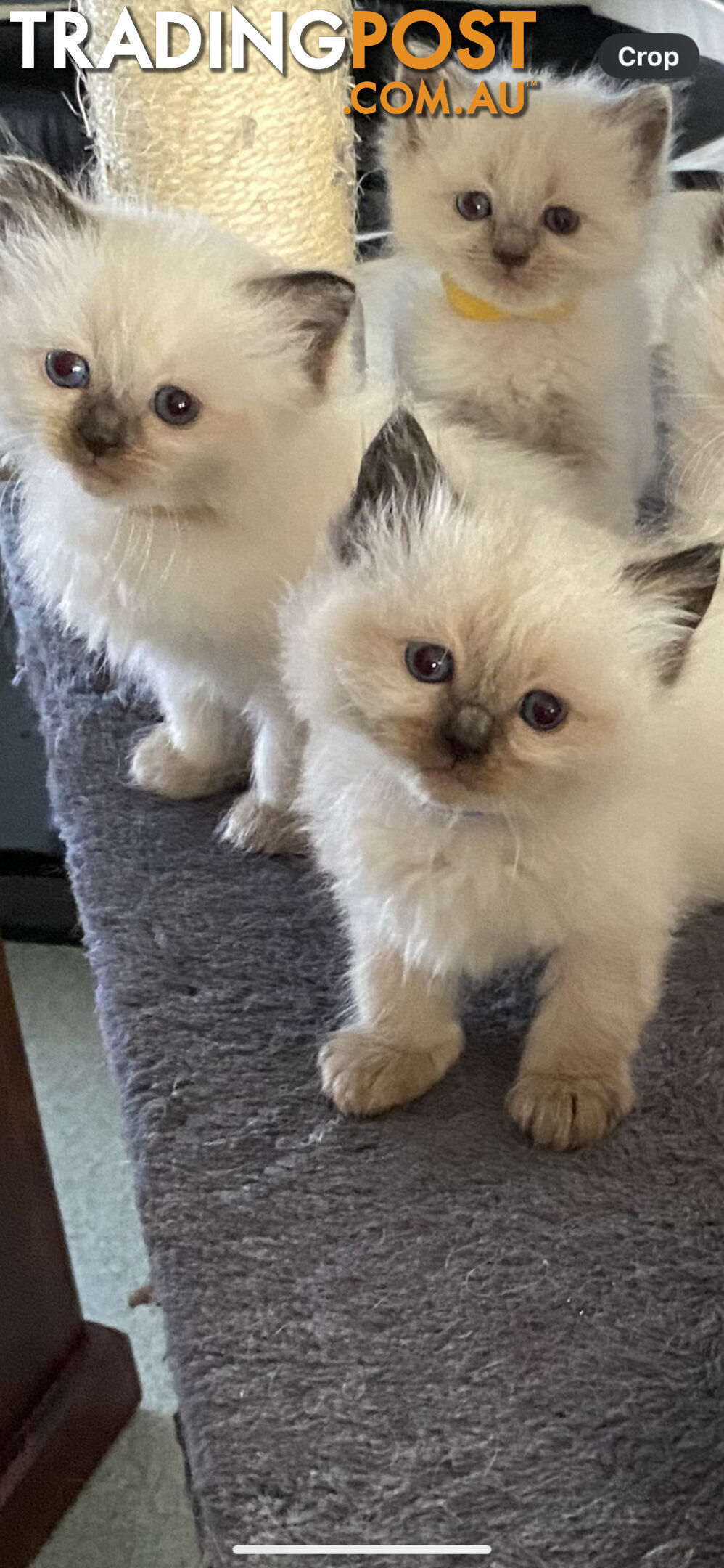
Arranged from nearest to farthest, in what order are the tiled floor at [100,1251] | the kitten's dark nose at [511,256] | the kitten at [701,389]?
the kitten at [701,389]
the kitten's dark nose at [511,256]
the tiled floor at [100,1251]

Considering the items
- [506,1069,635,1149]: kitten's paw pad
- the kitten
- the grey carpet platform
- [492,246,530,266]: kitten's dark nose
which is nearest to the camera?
the grey carpet platform

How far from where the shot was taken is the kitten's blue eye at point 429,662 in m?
0.64

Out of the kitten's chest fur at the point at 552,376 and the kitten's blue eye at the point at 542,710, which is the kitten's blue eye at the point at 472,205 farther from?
the kitten's blue eye at the point at 542,710

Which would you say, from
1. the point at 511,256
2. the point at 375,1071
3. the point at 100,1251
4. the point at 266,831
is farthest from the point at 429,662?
the point at 100,1251

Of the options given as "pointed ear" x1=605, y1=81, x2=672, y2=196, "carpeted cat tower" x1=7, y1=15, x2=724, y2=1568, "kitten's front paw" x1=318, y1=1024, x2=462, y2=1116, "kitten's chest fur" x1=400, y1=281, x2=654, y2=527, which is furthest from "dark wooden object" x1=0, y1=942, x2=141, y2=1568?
"pointed ear" x1=605, y1=81, x2=672, y2=196

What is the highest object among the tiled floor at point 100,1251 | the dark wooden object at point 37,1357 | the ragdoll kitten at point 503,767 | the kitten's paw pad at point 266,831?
the ragdoll kitten at point 503,767

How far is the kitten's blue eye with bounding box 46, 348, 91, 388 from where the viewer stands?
2.67ft

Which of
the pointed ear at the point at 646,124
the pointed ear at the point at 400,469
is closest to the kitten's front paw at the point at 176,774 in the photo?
the pointed ear at the point at 400,469

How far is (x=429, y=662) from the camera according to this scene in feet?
2.10

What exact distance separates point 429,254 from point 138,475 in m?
0.43

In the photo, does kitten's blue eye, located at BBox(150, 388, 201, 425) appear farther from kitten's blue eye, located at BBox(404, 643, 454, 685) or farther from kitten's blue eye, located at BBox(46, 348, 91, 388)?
kitten's blue eye, located at BBox(404, 643, 454, 685)

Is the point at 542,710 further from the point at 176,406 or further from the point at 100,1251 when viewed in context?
the point at 100,1251

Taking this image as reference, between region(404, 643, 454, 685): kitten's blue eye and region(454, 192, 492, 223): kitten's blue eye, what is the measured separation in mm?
564

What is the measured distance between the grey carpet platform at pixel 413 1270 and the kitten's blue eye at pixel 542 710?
261mm
